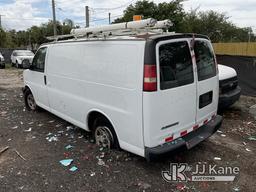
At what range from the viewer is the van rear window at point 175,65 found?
3.03 m

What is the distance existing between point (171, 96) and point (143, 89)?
1.39 ft

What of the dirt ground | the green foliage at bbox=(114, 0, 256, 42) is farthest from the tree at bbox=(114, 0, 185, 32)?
the dirt ground

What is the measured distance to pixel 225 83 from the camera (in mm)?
5539

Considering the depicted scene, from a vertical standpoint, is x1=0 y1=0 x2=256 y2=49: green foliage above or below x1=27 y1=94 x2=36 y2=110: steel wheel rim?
above

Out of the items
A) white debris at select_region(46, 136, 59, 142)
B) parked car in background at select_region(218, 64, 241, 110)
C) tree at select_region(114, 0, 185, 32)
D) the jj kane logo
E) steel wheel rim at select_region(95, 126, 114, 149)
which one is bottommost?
the jj kane logo

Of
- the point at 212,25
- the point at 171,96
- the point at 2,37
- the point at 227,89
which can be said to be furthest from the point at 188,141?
the point at 2,37

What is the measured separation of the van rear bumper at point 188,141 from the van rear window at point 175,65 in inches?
30.8

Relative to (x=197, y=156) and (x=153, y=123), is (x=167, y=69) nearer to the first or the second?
(x=153, y=123)

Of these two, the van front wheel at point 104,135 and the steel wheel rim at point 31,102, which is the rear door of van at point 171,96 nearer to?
the van front wheel at point 104,135

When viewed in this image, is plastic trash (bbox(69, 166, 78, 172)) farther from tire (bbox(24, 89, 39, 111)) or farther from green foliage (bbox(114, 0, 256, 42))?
green foliage (bbox(114, 0, 256, 42))

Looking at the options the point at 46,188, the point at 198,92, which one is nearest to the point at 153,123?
the point at 198,92

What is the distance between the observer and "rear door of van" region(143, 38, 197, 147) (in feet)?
9.70

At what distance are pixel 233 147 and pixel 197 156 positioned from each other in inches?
32.0

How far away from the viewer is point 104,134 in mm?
3904
